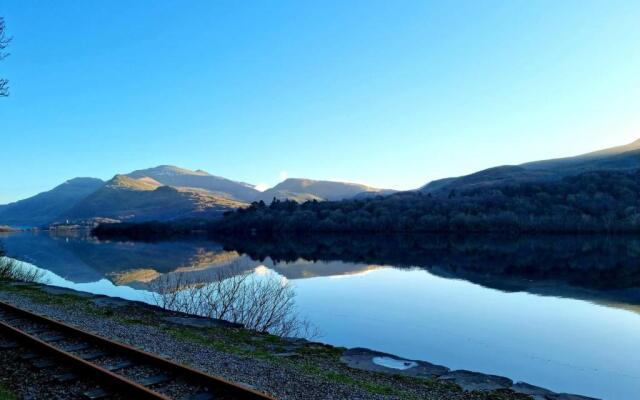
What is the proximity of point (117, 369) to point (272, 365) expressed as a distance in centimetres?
342

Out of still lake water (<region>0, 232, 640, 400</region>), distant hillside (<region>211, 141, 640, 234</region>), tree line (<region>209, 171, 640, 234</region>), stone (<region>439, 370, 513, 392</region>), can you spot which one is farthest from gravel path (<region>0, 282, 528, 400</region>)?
distant hillside (<region>211, 141, 640, 234</region>)

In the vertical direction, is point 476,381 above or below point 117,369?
below

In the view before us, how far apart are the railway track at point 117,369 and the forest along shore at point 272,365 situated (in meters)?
0.50

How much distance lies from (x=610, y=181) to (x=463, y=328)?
443 feet

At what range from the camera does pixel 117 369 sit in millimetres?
10016

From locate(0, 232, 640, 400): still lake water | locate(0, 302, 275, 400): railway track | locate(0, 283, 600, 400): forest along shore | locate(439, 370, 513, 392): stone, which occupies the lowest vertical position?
locate(0, 232, 640, 400): still lake water

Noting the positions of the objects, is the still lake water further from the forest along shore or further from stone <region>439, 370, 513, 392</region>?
the forest along shore

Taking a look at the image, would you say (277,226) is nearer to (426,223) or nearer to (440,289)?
(426,223)

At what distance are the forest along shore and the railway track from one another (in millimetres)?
504

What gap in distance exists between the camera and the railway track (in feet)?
27.6

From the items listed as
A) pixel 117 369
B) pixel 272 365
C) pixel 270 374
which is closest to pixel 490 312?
pixel 272 365

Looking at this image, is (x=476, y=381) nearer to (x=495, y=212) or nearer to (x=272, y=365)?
(x=272, y=365)

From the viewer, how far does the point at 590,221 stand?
392 ft

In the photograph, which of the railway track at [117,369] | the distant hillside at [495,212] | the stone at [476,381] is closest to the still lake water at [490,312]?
the stone at [476,381]
